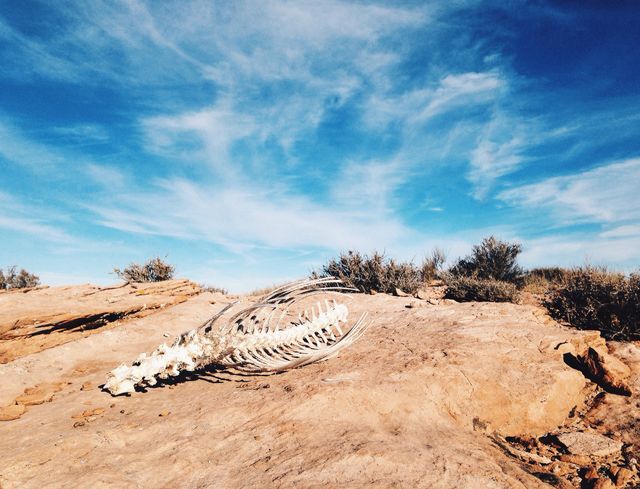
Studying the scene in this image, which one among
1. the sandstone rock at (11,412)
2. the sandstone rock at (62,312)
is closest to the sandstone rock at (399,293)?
the sandstone rock at (62,312)

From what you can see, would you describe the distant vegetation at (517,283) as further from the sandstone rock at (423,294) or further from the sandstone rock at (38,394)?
the sandstone rock at (38,394)

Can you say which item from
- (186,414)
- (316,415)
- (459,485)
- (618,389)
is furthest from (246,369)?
(618,389)

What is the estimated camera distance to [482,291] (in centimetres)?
799

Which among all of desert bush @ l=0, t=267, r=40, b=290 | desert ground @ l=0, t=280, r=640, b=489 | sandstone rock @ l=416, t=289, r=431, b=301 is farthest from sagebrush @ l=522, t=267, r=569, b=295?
desert bush @ l=0, t=267, r=40, b=290

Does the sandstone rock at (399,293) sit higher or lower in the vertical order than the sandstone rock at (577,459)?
higher

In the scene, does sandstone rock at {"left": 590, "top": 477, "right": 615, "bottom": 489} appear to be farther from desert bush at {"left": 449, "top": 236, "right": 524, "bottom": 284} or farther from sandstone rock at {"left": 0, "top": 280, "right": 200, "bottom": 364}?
desert bush at {"left": 449, "top": 236, "right": 524, "bottom": 284}

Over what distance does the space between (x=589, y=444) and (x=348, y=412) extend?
2101 mm

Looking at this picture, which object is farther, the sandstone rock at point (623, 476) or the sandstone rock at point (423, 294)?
the sandstone rock at point (423, 294)

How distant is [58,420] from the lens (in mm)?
3133

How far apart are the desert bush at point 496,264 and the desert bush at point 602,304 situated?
3.96 meters

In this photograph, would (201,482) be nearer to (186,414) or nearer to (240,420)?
(240,420)

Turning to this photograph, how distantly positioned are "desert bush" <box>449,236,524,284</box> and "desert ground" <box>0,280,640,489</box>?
240 inches

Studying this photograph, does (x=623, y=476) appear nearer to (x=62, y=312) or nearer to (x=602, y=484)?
(x=602, y=484)

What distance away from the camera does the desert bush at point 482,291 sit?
7.78m
